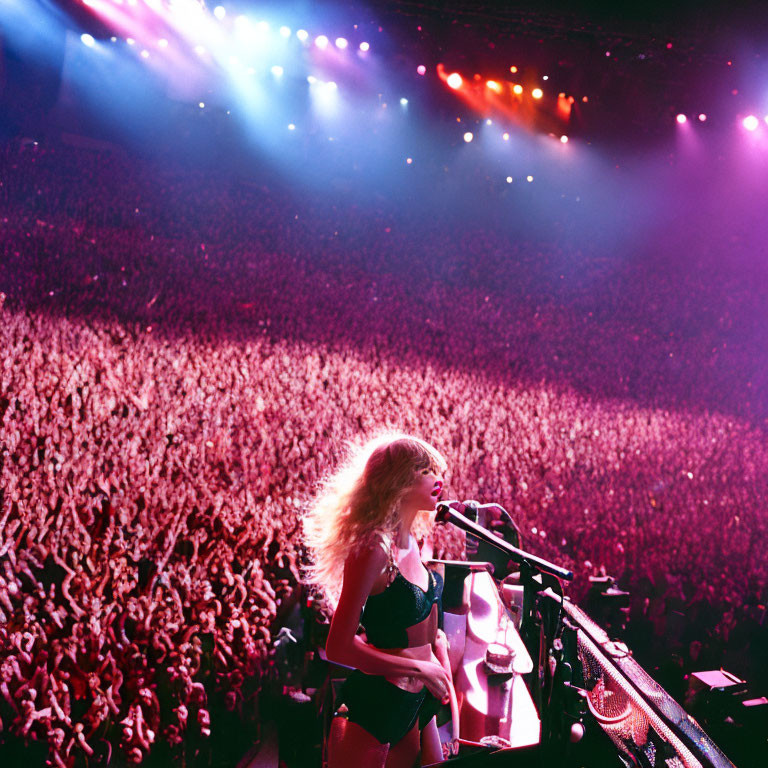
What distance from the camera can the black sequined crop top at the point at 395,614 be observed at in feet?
4.69

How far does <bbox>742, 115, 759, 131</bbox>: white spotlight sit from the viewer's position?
8.80 m

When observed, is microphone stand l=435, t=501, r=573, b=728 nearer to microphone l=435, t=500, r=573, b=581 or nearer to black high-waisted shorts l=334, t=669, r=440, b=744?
microphone l=435, t=500, r=573, b=581

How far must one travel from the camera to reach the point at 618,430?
21.3 feet

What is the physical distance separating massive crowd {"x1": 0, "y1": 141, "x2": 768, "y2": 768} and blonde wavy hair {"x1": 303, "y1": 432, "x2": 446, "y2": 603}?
2045 millimetres

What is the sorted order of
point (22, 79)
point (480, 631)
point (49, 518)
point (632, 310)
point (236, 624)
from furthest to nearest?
point (632, 310) → point (22, 79) → point (49, 518) → point (236, 624) → point (480, 631)

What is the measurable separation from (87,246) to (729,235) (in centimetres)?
1101

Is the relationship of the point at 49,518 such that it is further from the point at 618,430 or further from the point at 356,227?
the point at 356,227

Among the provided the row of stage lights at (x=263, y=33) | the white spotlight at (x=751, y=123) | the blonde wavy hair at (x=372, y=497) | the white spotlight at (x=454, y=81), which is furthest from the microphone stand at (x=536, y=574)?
the white spotlight at (x=751, y=123)

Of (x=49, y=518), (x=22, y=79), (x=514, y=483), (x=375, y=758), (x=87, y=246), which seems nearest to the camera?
(x=375, y=758)

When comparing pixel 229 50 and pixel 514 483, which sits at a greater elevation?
pixel 229 50

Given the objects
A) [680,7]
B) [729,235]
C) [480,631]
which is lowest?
[480,631]

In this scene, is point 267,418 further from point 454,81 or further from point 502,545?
point 454,81

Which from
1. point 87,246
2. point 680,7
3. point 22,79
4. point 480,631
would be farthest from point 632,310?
point 22,79

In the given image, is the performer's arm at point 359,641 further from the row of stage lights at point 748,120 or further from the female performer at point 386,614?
the row of stage lights at point 748,120
